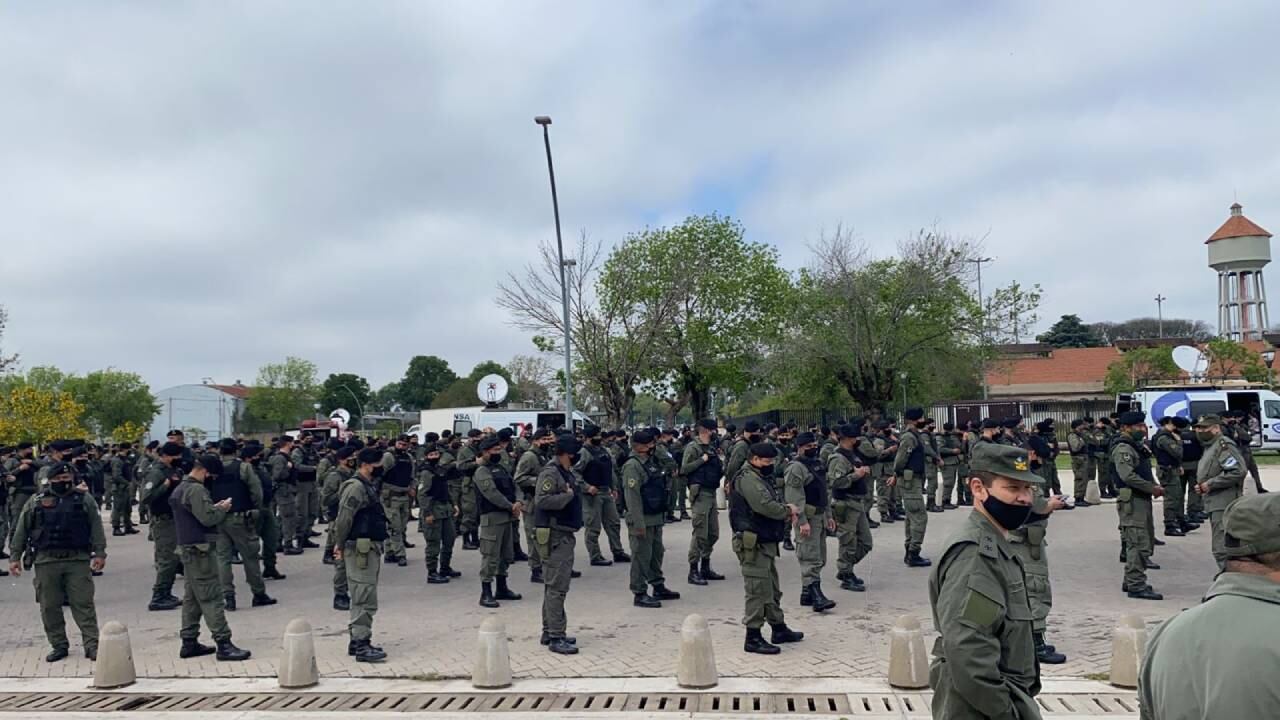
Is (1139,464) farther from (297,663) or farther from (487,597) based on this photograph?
(297,663)

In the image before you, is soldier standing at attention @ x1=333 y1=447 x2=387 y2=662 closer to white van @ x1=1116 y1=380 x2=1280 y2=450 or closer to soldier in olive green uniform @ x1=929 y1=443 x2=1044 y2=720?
soldier in olive green uniform @ x1=929 y1=443 x2=1044 y2=720

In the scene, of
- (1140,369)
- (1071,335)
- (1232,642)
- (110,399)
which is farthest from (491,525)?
(1071,335)

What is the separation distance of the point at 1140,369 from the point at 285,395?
71.4 metres

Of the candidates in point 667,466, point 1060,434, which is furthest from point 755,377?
point 667,466

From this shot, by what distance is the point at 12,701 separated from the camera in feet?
24.3

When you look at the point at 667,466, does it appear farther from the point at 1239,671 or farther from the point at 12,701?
the point at 1239,671

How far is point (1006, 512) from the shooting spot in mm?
3809

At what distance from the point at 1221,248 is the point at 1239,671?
76.8 m

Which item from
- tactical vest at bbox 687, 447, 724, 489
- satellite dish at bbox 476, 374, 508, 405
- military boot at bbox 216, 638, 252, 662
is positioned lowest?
military boot at bbox 216, 638, 252, 662

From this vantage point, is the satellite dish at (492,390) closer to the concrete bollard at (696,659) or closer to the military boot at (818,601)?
the military boot at (818,601)

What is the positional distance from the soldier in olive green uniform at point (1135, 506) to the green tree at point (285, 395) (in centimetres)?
8270

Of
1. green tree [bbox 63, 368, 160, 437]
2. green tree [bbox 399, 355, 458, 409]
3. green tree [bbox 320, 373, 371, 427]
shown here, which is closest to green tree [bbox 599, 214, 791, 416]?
green tree [bbox 63, 368, 160, 437]

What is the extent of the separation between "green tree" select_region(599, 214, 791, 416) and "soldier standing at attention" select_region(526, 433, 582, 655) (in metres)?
23.2

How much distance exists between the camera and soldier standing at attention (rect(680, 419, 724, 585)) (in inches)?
450
